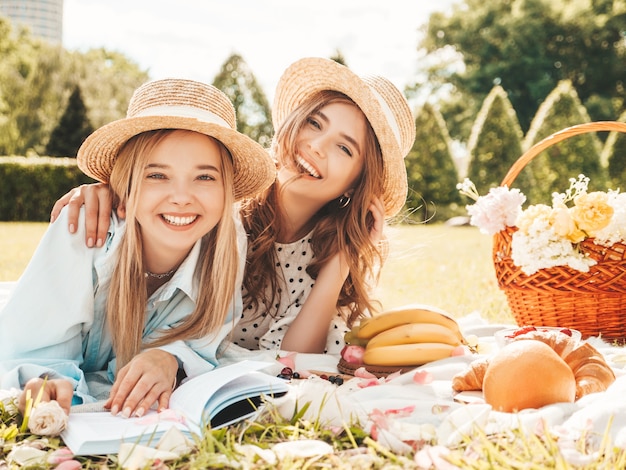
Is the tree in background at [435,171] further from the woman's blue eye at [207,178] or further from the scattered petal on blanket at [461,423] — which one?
the scattered petal on blanket at [461,423]

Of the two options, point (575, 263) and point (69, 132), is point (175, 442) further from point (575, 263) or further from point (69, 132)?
point (69, 132)

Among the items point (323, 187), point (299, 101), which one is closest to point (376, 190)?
point (323, 187)

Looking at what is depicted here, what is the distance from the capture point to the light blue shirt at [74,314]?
2477mm

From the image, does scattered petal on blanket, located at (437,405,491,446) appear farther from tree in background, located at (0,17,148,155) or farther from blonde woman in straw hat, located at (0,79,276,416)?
tree in background, located at (0,17,148,155)

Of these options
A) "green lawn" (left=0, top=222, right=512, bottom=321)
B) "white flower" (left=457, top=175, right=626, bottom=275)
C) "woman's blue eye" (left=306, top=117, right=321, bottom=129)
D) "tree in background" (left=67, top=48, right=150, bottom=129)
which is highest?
"tree in background" (left=67, top=48, right=150, bottom=129)

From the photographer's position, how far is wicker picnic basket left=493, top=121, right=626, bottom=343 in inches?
140

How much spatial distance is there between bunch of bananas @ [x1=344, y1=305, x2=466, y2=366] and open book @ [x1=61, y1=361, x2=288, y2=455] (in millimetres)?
720

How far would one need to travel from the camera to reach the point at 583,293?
3.58 metres

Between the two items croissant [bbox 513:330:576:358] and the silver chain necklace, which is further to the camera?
the silver chain necklace

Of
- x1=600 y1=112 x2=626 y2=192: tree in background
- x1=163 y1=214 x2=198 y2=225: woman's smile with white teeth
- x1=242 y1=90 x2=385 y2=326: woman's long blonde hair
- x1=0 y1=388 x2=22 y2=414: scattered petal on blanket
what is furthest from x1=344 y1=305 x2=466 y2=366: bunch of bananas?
x1=600 y1=112 x2=626 y2=192: tree in background

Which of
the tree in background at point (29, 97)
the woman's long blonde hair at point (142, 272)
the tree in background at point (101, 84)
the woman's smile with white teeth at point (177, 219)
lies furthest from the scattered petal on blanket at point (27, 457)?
the tree in background at point (29, 97)

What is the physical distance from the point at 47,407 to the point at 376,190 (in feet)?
7.05

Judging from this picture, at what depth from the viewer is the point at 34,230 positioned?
12.8 meters

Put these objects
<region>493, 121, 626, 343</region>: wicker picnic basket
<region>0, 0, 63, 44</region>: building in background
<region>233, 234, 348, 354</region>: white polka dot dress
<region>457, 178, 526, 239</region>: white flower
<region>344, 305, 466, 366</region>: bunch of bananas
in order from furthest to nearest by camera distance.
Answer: <region>0, 0, 63, 44</region>: building in background → <region>457, 178, 526, 239</region>: white flower → <region>233, 234, 348, 354</region>: white polka dot dress → <region>493, 121, 626, 343</region>: wicker picnic basket → <region>344, 305, 466, 366</region>: bunch of bananas
